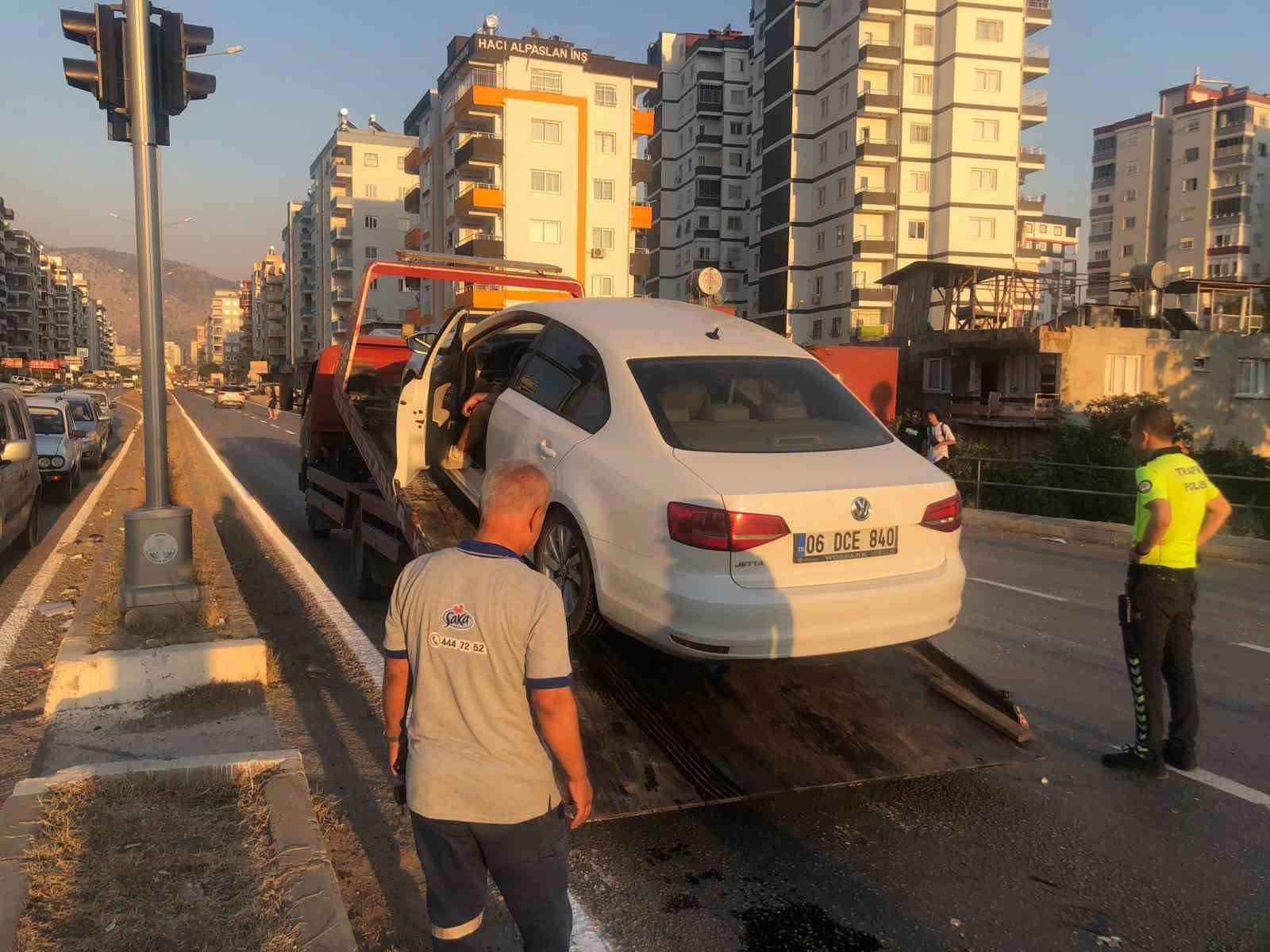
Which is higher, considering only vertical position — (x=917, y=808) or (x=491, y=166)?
(x=491, y=166)

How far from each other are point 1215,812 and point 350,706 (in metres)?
4.45

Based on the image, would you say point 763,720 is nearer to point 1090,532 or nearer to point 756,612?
point 756,612

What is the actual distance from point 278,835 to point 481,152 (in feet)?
192

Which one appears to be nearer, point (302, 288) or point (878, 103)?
point (878, 103)

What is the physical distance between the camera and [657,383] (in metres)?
5.05

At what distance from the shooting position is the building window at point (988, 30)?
60.3 metres

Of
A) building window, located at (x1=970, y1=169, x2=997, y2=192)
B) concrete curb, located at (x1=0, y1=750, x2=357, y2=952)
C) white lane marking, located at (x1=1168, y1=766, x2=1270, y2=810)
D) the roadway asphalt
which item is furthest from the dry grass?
building window, located at (x1=970, y1=169, x2=997, y2=192)

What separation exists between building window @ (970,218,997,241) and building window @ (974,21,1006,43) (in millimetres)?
10451

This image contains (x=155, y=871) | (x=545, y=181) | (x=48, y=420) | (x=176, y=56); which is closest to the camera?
(x=155, y=871)

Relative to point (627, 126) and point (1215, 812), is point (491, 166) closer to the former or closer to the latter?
point (627, 126)

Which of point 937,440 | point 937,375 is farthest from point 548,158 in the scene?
point 937,440

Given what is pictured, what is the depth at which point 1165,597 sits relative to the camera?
488 centimetres

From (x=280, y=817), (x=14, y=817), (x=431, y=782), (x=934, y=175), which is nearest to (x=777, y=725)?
(x=280, y=817)

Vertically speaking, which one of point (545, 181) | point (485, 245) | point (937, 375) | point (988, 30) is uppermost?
point (988, 30)
